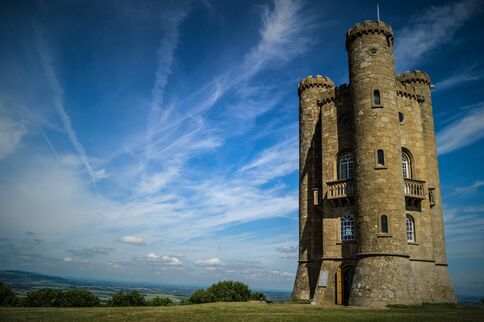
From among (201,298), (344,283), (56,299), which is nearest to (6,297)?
(56,299)

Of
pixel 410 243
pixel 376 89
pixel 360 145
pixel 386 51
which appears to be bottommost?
pixel 410 243

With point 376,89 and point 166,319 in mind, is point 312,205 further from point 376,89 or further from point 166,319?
point 166,319

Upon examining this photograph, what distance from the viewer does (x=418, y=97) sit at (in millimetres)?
32062

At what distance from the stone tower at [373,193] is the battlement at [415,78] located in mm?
89

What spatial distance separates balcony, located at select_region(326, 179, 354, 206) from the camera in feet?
93.4

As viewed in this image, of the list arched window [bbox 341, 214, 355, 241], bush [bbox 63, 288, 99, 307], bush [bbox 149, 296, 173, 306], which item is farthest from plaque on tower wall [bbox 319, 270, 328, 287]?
bush [bbox 63, 288, 99, 307]

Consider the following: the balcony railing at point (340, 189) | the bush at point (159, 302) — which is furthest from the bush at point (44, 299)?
the balcony railing at point (340, 189)

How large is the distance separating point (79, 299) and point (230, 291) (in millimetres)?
13685

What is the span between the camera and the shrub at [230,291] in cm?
3499

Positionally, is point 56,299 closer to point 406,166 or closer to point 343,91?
point 343,91

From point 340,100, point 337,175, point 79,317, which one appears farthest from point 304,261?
point 79,317

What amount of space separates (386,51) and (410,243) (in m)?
14.9

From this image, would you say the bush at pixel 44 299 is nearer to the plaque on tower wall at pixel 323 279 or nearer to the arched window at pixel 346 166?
the plaque on tower wall at pixel 323 279

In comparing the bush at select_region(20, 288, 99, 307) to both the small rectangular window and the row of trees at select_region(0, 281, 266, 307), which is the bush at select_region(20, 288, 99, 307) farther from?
the small rectangular window
